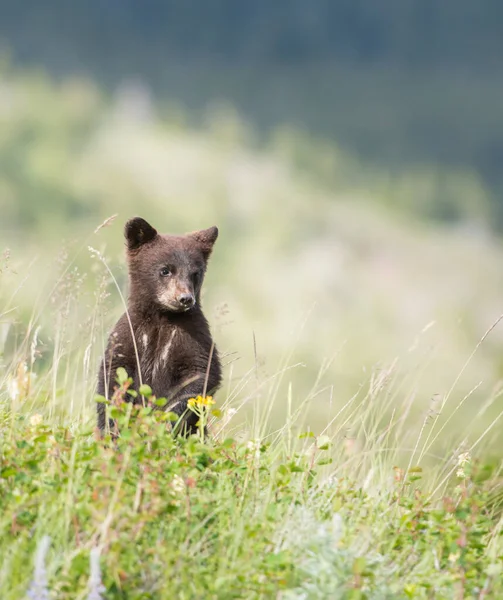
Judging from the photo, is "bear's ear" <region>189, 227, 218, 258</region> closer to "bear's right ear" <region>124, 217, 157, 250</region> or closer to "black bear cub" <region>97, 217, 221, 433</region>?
"black bear cub" <region>97, 217, 221, 433</region>

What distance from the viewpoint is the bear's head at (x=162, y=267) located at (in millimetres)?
6238

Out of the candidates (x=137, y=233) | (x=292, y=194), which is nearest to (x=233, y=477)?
(x=137, y=233)

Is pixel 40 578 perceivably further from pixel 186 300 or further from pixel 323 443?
pixel 186 300

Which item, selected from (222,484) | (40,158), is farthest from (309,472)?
(40,158)

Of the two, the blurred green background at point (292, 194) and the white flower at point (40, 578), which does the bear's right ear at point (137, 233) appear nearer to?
the white flower at point (40, 578)

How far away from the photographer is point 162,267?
645 cm

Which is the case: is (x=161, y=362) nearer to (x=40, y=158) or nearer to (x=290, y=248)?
(x=290, y=248)

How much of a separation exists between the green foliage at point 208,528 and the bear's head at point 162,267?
193cm

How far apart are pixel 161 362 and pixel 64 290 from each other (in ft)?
2.39

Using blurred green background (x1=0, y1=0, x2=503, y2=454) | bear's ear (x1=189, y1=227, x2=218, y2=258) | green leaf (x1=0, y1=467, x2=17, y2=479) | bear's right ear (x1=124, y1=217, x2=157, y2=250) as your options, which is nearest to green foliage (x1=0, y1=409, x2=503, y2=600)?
green leaf (x1=0, y1=467, x2=17, y2=479)

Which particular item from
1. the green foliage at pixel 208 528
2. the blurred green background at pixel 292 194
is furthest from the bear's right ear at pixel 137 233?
the blurred green background at pixel 292 194

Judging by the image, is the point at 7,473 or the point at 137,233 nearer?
the point at 7,473

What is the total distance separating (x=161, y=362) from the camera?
19.8 feet

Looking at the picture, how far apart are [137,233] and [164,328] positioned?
0.79 meters
